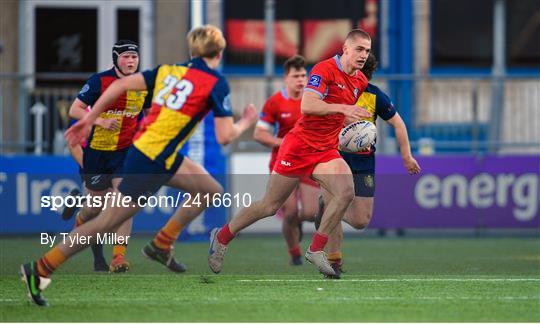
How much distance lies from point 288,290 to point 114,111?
A: 299cm

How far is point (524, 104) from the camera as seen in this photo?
20031 mm

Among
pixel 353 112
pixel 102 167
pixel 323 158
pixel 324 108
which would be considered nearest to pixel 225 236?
pixel 323 158

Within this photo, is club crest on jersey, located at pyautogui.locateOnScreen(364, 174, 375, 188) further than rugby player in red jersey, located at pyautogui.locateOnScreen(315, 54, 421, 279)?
Yes

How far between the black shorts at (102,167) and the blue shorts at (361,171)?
2.21 metres

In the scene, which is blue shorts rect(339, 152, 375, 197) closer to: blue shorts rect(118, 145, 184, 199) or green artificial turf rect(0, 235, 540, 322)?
green artificial turf rect(0, 235, 540, 322)

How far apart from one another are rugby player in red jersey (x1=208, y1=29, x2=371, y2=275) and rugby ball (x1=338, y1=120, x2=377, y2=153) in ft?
1.17

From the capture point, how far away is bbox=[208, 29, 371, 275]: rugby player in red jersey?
1144cm

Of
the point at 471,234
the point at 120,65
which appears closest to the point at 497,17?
the point at 471,234

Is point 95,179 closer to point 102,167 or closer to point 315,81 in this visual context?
point 102,167

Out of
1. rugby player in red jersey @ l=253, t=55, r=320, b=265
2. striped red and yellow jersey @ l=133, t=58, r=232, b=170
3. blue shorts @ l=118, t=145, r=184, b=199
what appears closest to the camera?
blue shorts @ l=118, t=145, r=184, b=199

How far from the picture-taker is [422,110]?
20.6 metres

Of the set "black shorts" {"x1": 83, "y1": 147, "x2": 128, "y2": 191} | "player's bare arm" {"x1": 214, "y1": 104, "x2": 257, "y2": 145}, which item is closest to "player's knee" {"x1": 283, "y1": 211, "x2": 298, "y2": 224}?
"black shorts" {"x1": 83, "y1": 147, "x2": 128, "y2": 191}

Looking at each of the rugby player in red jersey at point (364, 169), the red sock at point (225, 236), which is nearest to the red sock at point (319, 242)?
the rugby player in red jersey at point (364, 169)

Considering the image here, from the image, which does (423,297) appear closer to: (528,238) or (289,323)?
(289,323)
